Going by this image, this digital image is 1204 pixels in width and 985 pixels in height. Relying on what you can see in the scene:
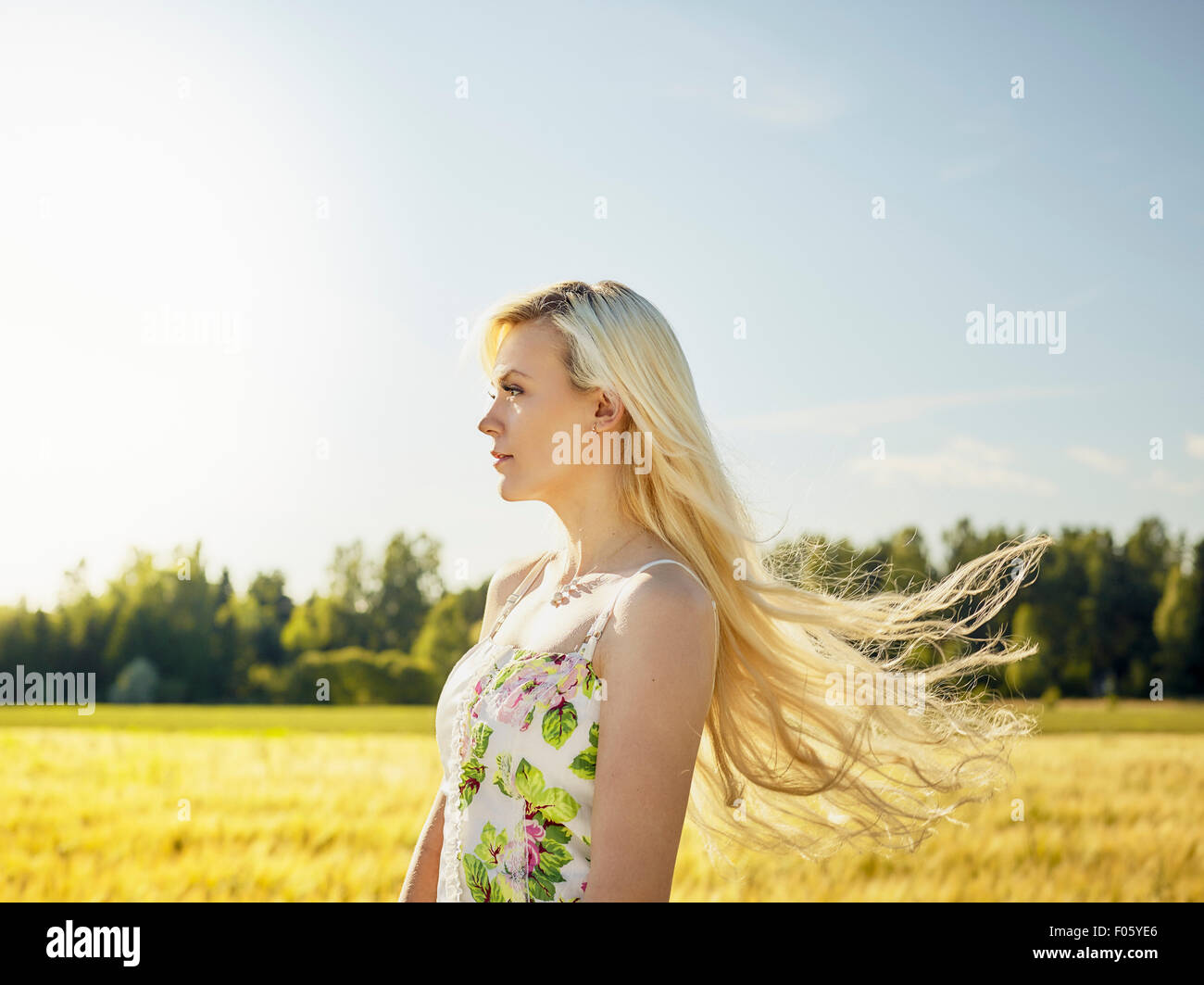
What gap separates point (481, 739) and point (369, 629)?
35.3 metres

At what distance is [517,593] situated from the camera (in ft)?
10.4

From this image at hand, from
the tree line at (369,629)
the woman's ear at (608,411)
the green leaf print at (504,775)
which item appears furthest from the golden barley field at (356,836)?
the tree line at (369,629)

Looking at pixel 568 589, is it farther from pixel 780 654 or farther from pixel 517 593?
pixel 780 654

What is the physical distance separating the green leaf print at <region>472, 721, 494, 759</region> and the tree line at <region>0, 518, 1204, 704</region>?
82.2 ft

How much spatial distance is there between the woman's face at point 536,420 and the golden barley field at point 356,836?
3.68m

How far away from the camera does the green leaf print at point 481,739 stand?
2584 mm

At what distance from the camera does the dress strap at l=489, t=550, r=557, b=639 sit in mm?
3096

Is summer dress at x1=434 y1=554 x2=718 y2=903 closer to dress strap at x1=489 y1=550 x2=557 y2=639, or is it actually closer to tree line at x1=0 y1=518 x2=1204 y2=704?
dress strap at x1=489 y1=550 x2=557 y2=639

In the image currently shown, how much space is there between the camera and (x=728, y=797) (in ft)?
10.4

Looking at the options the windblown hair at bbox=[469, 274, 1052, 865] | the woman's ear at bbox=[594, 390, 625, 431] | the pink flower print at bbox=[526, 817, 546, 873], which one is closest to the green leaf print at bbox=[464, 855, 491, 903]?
the pink flower print at bbox=[526, 817, 546, 873]
